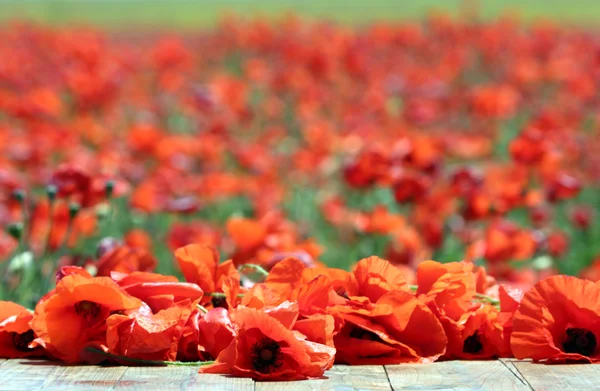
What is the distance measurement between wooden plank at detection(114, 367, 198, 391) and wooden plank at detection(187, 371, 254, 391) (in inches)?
0.6

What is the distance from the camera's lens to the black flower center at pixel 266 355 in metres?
1.98

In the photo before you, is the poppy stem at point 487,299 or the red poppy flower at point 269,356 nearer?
the red poppy flower at point 269,356

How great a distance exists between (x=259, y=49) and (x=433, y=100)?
2.31m

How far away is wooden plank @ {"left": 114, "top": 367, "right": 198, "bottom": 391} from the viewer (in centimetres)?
189

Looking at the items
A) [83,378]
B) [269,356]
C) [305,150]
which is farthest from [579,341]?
[305,150]

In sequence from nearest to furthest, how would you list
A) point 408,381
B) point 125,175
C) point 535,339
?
1. point 408,381
2. point 535,339
3. point 125,175

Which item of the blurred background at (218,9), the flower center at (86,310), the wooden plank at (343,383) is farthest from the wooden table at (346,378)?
the blurred background at (218,9)

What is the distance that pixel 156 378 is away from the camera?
1962mm

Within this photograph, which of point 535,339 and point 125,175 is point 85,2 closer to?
point 125,175

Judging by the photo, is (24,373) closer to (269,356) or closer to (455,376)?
(269,356)

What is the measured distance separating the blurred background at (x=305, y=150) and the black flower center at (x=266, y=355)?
0.53 meters

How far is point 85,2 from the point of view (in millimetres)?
28859

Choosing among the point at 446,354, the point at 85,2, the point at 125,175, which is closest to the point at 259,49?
the point at 125,175

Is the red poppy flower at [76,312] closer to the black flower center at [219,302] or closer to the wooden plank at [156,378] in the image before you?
the wooden plank at [156,378]
